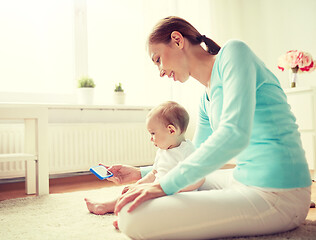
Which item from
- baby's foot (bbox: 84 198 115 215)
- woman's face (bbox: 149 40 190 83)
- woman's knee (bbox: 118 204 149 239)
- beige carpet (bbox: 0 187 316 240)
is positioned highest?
woman's face (bbox: 149 40 190 83)

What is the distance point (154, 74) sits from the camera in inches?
122

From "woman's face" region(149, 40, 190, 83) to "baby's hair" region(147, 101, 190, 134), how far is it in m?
0.18

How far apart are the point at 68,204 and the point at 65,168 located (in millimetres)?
1021

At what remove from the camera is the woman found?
0.78m

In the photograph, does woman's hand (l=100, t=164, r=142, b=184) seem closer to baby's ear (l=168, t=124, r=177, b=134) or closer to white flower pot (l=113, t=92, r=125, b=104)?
baby's ear (l=168, t=124, r=177, b=134)

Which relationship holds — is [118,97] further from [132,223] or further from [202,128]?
[132,223]

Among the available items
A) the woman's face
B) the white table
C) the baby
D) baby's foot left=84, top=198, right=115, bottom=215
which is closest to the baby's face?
the baby

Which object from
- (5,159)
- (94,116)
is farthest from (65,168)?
(5,159)

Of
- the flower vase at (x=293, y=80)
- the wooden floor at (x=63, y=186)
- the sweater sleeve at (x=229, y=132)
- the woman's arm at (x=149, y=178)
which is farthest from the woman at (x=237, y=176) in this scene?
the flower vase at (x=293, y=80)

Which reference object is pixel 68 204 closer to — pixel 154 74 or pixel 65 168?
pixel 65 168

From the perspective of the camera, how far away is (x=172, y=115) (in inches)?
47.9

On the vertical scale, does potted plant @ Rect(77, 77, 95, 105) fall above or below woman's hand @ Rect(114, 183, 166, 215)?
above

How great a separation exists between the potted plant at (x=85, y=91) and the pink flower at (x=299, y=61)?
1.63 m

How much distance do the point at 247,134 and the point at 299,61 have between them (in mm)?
1969
